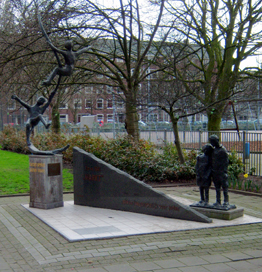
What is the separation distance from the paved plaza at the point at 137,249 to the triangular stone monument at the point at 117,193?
0.37 meters

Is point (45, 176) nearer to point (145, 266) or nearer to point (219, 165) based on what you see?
point (219, 165)

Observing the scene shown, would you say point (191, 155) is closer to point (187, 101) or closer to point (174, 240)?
point (187, 101)

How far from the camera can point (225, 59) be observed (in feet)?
55.9

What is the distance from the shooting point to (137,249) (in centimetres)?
579

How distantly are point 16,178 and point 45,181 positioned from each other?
16.8 feet

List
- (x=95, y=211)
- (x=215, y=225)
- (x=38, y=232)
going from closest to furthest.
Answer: (x=38, y=232) < (x=215, y=225) < (x=95, y=211)

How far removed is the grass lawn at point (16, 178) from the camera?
11617 millimetres

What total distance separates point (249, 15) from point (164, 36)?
313 cm

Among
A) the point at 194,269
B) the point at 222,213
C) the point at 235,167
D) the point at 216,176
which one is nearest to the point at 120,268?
the point at 194,269

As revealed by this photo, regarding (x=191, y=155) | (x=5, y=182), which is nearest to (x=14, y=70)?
(x=5, y=182)

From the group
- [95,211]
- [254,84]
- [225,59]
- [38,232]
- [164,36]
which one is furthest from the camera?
[225,59]

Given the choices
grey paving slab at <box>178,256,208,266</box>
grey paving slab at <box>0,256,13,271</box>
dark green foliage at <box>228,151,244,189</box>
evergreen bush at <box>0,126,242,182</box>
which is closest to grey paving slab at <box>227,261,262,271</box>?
grey paving slab at <box>178,256,208,266</box>

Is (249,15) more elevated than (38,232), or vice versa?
(249,15)

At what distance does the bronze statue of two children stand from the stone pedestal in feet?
10.6
